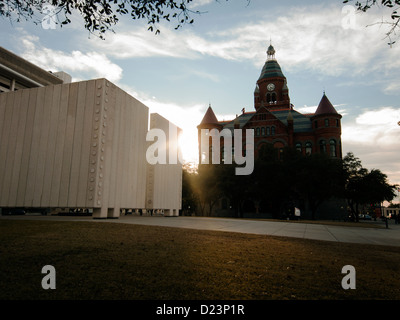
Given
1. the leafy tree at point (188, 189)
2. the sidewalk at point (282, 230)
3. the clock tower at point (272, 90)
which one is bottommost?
the sidewalk at point (282, 230)

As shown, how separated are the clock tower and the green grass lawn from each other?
64.7m

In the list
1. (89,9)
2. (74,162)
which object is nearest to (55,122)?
(74,162)

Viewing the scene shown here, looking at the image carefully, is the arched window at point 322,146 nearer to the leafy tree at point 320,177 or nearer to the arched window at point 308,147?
the arched window at point 308,147

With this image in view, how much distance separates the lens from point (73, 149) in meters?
14.9

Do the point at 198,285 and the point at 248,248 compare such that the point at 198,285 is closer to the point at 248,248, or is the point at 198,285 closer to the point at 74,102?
the point at 248,248

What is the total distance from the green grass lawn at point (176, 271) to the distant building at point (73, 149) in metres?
7.78

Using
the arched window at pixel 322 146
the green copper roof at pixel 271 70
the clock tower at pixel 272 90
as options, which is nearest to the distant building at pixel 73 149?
the arched window at pixel 322 146

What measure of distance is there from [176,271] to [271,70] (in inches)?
2890

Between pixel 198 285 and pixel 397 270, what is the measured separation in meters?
4.48

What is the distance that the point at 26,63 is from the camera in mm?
26125

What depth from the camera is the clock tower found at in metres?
67.3

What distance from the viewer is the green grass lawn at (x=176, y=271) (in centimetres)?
365
